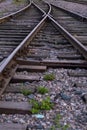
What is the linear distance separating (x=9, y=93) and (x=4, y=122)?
0.86m

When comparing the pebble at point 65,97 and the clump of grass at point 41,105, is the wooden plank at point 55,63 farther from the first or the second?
the clump of grass at point 41,105

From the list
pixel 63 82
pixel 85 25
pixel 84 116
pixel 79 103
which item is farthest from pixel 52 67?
pixel 85 25

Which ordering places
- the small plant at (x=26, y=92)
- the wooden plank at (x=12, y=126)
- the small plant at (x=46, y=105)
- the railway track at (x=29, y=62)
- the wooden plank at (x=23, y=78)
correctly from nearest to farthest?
the wooden plank at (x=12, y=126)
the small plant at (x=46, y=105)
the railway track at (x=29, y=62)
the small plant at (x=26, y=92)
the wooden plank at (x=23, y=78)

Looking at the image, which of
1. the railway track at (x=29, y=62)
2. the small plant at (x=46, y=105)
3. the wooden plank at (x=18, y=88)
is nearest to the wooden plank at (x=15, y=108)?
the railway track at (x=29, y=62)

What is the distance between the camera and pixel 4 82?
4652 mm

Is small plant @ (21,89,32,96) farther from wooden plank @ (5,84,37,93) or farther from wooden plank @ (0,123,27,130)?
wooden plank @ (0,123,27,130)

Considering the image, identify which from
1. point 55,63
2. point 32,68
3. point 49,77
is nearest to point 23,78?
point 49,77

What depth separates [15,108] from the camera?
389 cm

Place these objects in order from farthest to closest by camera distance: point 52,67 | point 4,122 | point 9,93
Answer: point 52,67, point 9,93, point 4,122

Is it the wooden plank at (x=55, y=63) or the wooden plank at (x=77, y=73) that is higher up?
the wooden plank at (x=55, y=63)

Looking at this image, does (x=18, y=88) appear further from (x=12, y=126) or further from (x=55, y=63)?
(x=55, y=63)

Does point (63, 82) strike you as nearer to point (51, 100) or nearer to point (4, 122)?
point (51, 100)

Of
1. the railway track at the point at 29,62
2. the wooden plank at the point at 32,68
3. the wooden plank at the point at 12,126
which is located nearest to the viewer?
the wooden plank at the point at 12,126

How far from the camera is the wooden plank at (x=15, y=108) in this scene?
3.87 m
